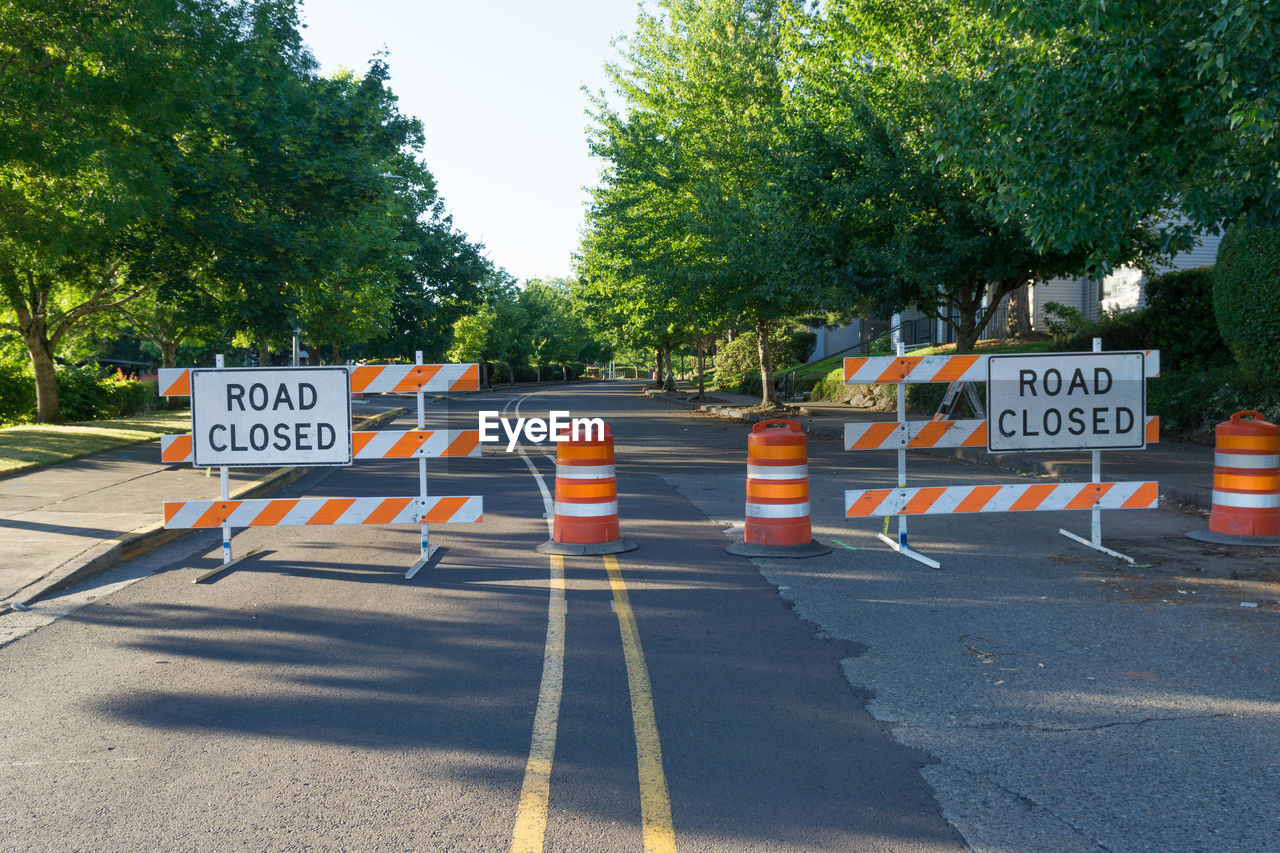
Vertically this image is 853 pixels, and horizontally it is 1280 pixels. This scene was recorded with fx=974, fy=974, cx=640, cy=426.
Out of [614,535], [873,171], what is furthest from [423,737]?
[873,171]

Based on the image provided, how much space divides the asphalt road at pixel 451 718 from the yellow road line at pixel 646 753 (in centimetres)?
2

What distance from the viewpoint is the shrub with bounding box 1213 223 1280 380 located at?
1590cm

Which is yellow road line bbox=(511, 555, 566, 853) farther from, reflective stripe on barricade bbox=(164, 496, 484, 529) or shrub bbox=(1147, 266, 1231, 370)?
shrub bbox=(1147, 266, 1231, 370)

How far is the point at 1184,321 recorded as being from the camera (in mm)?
21266

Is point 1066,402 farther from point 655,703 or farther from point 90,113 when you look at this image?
point 90,113

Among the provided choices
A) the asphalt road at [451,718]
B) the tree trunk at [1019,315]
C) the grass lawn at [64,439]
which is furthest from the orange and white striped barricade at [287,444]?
the tree trunk at [1019,315]

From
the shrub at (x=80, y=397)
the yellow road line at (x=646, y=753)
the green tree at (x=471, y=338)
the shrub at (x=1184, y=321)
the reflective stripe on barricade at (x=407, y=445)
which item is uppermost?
the green tree at (x=471, y=338)

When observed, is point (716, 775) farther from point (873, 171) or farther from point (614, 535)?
point (873, 171)

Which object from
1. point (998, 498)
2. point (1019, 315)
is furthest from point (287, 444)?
point (1019, 315)

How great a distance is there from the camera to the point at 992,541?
10.2 metres

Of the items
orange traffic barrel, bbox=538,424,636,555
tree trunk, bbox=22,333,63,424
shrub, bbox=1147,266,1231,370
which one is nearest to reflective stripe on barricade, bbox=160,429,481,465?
orange traffic barrel, bbox=538,424,636,555

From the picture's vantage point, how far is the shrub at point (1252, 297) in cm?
1590

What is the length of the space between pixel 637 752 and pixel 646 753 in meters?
0.04

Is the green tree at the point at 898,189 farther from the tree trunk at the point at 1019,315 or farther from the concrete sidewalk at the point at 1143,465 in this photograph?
the tree trunk at the point at 1019,315
